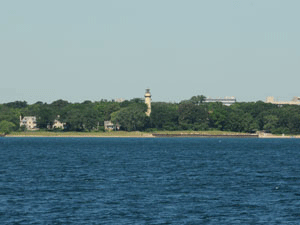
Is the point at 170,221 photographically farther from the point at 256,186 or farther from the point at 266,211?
the point at 256,186

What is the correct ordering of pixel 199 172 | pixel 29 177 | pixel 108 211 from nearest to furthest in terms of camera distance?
pixel 108 211
pixel 29 177
pixel 199 172

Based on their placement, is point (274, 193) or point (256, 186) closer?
point (274, 193)

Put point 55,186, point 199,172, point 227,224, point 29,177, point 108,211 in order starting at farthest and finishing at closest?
point 199,172 < point 29,177 < point 55,186 < point 108,211 < point 227,224

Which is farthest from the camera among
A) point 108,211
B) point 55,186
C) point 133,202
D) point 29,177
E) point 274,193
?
point 29,177

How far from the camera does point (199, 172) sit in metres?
82.6

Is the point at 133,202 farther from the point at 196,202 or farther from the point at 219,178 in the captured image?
the point at 219,178

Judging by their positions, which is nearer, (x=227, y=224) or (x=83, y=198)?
(x=227, y=224)

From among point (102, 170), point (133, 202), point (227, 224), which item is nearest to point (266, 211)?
point (227, 224)

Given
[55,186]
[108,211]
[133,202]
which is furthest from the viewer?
[55,186]

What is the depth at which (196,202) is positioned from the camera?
52.3 meters

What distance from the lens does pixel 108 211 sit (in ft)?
155

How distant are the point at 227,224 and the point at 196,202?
31.8ft

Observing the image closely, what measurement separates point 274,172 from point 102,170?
21.5 meters

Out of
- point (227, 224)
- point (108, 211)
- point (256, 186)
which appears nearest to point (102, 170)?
point (256, 186)
